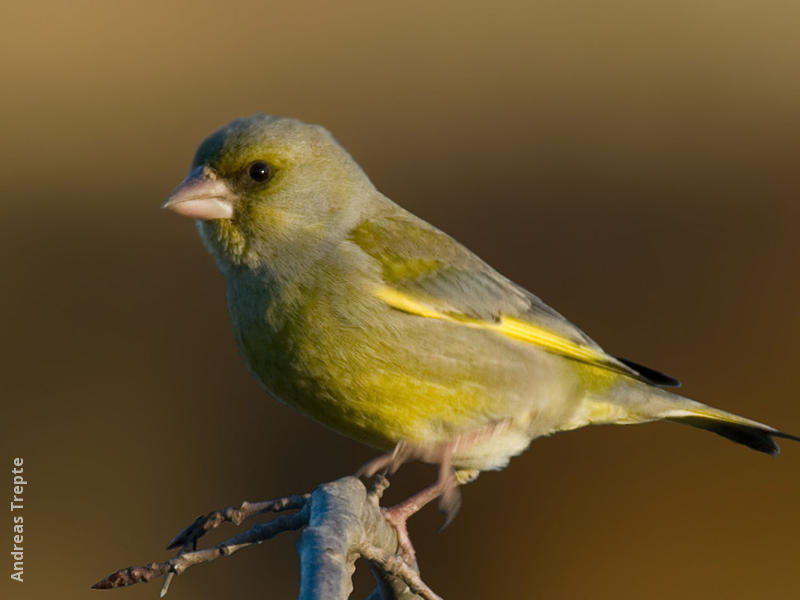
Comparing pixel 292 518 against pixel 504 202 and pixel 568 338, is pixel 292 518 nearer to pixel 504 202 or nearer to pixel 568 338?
pixel 568 338

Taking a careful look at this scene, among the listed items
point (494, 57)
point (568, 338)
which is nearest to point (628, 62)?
point (494, 57)

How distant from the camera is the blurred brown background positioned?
687 centimetres

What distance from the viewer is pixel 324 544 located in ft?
7.30

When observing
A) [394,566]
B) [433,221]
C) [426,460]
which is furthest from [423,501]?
[433,221]

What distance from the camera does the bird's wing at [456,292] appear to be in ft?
12.0

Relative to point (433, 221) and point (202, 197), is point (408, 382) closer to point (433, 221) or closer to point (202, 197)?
point (202, 197)

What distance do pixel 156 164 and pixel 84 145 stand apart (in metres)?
0.65

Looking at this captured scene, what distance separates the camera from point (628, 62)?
35.1ft

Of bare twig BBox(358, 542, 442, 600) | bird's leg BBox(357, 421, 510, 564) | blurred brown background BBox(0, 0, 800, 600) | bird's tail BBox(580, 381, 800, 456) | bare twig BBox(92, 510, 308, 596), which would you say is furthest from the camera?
blurred brown background BBox(0, 0, 800, 600)

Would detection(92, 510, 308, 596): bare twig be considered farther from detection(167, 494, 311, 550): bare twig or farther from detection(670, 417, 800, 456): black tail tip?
detection(670, 417, 800, 456): black tail tip

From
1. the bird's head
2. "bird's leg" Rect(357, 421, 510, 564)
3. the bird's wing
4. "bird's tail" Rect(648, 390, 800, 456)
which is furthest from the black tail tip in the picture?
the bird's head

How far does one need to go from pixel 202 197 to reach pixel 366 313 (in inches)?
22.8

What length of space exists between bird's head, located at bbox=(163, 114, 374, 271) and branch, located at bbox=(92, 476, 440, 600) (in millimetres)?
883

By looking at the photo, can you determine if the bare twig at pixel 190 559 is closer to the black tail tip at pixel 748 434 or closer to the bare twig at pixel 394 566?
the bare twig at pixel 394 566
